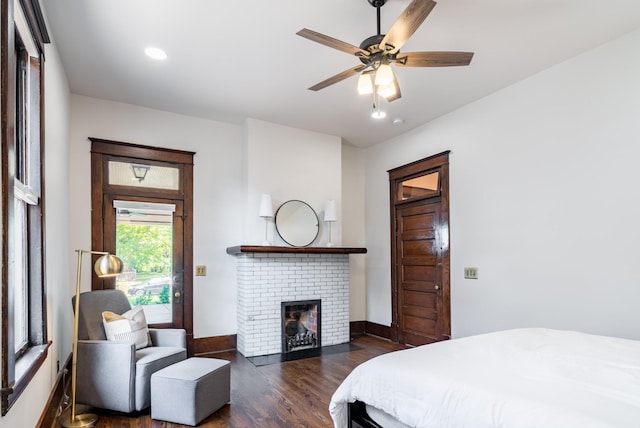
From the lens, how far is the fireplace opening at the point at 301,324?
481 centimetres

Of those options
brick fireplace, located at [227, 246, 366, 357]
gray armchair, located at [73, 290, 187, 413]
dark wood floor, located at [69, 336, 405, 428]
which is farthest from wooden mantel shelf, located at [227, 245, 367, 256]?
gray armchair, located at [73, 290, 187, 413]

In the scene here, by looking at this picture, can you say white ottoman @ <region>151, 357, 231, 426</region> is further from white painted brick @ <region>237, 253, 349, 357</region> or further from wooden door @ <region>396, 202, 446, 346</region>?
wooden door @ <region>396, 202, 446, 346</region>

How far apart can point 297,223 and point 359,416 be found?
311 cm

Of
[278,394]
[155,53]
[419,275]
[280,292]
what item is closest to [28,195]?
[155,53]

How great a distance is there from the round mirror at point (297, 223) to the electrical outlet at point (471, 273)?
196 cm

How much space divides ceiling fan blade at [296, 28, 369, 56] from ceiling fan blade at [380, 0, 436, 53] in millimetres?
158

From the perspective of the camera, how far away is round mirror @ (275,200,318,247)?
4887 mm

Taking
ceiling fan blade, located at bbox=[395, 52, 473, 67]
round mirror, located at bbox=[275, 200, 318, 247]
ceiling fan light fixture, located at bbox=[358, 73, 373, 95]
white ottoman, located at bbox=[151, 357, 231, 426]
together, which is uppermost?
ceiling fan blade, located at bbox=[395, 52, 473, 67]

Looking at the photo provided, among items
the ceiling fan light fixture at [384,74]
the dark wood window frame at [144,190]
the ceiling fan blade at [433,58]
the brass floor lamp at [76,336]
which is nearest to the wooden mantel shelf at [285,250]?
the dark wood window frame at [144,190]

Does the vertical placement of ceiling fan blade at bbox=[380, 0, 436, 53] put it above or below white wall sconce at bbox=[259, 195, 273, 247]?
above

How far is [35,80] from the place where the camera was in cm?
239

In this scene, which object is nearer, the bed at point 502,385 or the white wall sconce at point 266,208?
the bed at point 502,385

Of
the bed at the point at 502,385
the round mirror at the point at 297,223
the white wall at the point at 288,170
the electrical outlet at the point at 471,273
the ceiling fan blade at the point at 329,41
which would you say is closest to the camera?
the bed at the point at 502,385

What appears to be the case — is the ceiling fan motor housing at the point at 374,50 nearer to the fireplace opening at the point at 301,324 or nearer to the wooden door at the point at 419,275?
the wooden door at the point at 419,275
